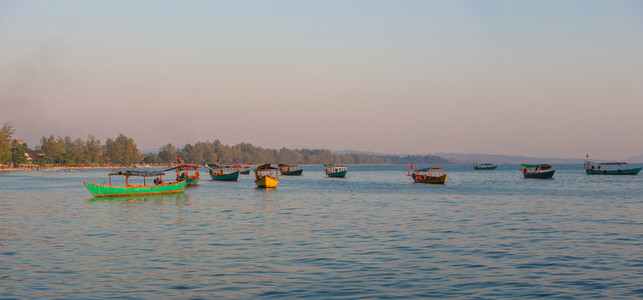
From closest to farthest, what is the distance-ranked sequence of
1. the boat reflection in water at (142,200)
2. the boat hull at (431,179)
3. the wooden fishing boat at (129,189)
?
the boat reflection in water at (142,200) → the wooden fishing boat at (129,189) → the boat hull at (431,179)

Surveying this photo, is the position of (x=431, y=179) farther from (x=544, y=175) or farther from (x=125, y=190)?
(x=125, y=190)

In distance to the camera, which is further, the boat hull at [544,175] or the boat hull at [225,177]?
the boat hull at [544,175]

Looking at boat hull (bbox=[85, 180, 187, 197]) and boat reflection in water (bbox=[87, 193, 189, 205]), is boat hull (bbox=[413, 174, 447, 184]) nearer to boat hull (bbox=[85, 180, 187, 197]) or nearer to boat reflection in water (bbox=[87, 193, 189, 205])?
boat hull (bbox=[85, 180, 187, 197])

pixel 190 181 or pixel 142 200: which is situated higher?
pixel 190 181

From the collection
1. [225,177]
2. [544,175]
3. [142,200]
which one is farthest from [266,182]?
[544,175]

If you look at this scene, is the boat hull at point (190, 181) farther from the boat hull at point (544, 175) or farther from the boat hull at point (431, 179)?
the boat hull at point (544, 175)

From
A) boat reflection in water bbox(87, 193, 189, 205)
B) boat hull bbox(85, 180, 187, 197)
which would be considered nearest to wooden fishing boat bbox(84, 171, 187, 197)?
boat hull bbox(85, 180, 187, 197)

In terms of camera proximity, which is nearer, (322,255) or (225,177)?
(322,255)

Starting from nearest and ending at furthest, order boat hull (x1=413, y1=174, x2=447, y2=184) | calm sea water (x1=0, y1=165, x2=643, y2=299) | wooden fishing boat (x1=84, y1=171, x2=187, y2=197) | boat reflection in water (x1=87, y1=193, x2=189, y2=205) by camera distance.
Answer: calm sea water (x1=0, y1=165, x2=643, y2=299) < boat reflection in water (x1=87, y1=193, x2=189, y2=205) < wooden fishing boat (x1=84, y1=171, x2=187, y2=197) < boat hull (x1=413, y1=174, x2=447, y2=184)

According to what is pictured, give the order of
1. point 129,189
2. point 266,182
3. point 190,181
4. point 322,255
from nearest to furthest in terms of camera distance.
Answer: point 322,255 → point 129,189 → point 266,182 → point 190,181

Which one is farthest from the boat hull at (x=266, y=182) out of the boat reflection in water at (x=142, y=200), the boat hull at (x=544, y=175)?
the boat hull at (x=544, y=175)

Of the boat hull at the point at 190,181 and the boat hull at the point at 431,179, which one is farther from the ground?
the boat hull at the point at 190,181

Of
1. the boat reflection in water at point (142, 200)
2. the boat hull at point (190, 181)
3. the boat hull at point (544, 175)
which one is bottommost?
the boat hull at point (544, 175)

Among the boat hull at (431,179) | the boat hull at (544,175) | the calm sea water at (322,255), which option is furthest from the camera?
the boat hull at (544,175)
